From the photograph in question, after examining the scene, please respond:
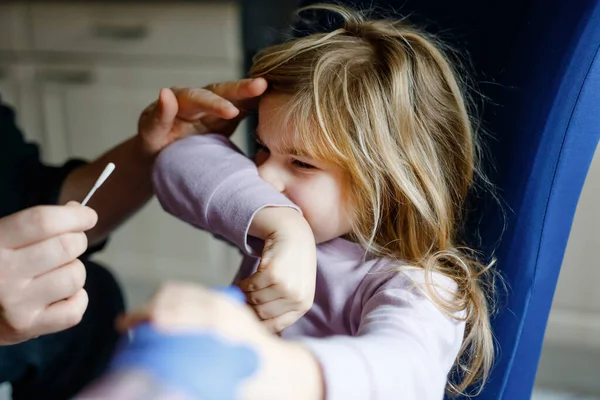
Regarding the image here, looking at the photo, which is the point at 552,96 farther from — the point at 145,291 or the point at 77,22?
the point at 145,291

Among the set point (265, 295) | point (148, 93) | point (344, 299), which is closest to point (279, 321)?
point (265, 295)

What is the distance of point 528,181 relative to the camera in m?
0.64

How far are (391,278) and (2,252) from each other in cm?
32

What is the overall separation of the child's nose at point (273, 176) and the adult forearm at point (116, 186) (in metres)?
0.19

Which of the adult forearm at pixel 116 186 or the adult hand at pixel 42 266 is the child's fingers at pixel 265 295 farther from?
the adult forearm at pixel 116 186

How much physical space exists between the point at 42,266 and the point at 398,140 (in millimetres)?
324

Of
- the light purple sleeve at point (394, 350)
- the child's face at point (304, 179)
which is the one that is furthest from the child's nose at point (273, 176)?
the light purple sleeve at point (394, 350)

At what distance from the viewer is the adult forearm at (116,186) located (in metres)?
0.80

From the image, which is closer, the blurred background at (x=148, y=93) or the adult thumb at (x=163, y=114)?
the adult thumb at (x=163, y=114)

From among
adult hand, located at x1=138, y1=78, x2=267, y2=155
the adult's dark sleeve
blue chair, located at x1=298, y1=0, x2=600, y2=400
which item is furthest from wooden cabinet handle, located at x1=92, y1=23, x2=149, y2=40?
blue chair, located at x1=298, y1=0, x2=600, y2=400

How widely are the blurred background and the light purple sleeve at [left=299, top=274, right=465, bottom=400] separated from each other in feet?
3.03

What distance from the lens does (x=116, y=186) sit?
2.68ft

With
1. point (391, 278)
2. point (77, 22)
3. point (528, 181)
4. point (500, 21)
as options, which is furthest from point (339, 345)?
point (77, 22)

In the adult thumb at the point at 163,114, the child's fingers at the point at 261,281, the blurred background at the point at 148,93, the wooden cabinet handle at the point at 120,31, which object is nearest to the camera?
the child's fingers at the point at 261,281
